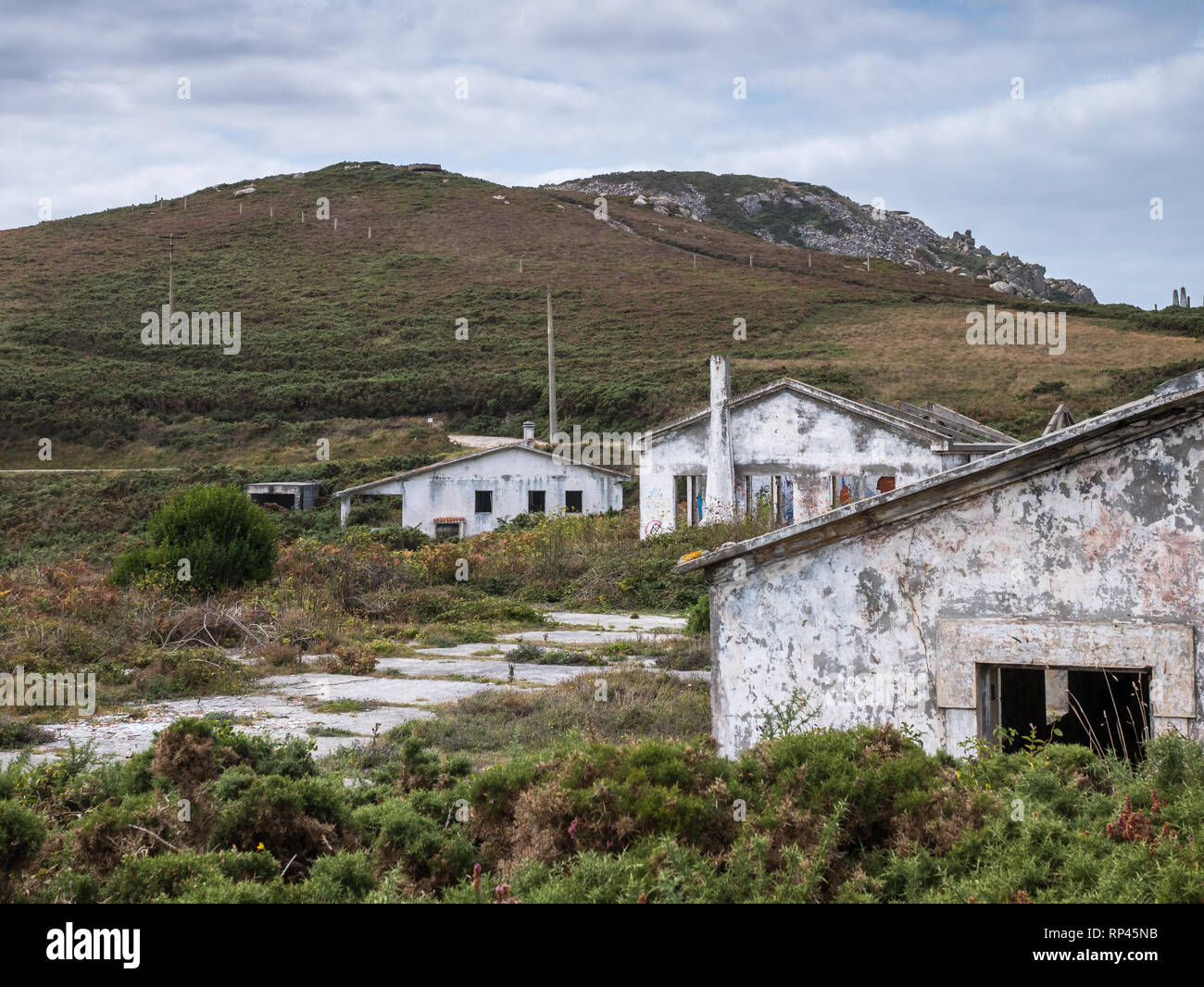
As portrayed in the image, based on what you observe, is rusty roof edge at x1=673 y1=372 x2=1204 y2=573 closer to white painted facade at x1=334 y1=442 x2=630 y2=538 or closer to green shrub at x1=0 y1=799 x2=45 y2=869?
green shrub at x1=0 y1=799 x2=45 y2=869

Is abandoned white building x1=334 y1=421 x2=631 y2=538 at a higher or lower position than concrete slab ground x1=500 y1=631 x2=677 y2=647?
higher

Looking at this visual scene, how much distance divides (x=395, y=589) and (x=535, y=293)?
54.6 meters

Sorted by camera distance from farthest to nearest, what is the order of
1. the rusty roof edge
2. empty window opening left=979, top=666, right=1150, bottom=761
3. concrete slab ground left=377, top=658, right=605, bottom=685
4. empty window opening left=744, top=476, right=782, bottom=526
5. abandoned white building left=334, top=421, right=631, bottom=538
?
1. abandoned white building left=334, top=421, right=631, bottom=538
2. empty window opening left=744, top=476, right=782, bottom=526
3. concrete slab ground left=377, top=658, right=605, bottom=685
4. empty window opening left=979, top=666, right=1150, bottom=761
5. the rusty roof edge

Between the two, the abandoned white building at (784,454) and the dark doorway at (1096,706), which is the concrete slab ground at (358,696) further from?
the abandoned white building at (784,454)

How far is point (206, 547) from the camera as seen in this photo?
18719mm

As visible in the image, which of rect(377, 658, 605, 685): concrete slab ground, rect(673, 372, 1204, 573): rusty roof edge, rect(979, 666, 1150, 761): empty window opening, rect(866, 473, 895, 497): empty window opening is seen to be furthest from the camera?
rect(866, 473, 895, 497): empty window opening

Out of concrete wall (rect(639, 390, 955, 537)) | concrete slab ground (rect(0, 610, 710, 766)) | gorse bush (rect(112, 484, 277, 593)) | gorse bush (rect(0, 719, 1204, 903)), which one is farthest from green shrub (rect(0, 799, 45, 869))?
concrete wall (rect(639, 390, 955, 537))

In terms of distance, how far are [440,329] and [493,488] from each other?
110ft

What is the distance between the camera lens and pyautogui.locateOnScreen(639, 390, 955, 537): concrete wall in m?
24.7

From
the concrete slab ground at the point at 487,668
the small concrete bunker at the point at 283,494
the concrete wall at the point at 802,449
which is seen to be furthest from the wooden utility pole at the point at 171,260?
the concrete slab ground at the point at 487,668

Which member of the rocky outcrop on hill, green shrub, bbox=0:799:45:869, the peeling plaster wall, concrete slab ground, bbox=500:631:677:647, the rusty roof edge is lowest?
concrete slab ground, bbox=500:631:677:647

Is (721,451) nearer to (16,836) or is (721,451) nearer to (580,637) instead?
(580,637)

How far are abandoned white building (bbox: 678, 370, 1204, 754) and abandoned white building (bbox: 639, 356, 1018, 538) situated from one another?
1776 cm
